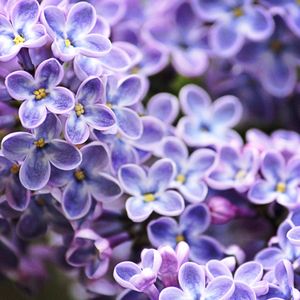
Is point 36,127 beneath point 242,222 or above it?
above

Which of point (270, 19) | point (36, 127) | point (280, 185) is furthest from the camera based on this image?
point (270, 19)

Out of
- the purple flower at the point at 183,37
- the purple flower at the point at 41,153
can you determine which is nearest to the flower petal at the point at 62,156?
→ the purple flower at the point at 41,153

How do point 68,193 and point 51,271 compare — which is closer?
point 68,193

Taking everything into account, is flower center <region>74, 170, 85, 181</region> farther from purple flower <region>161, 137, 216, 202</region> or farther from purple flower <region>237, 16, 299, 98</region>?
purple flower <region>237, 16, 299, 98</region>

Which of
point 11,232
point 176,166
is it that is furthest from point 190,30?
point 11,232

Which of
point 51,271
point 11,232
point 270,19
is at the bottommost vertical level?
point 51,271

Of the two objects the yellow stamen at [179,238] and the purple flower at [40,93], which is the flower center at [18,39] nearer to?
the purple flower at [40,93]

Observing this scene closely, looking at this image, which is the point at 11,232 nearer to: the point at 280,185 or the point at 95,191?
the point at 95,191

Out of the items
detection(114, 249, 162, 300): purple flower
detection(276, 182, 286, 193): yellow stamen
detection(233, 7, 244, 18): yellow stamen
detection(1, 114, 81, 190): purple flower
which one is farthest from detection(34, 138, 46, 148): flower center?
detection(233, 7, 244, 18): yellow stamen
